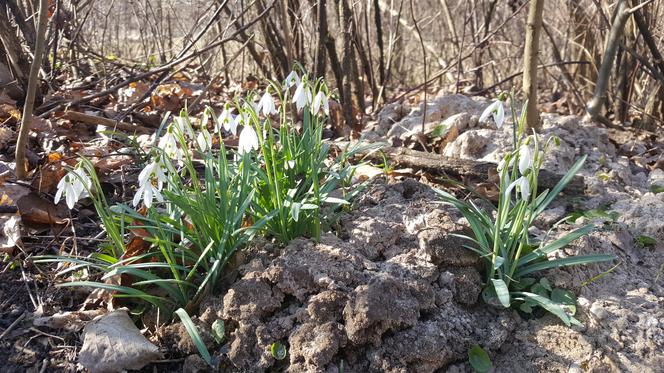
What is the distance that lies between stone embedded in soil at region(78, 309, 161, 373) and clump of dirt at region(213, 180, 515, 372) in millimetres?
291

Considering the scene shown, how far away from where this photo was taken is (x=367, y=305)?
7.18ft

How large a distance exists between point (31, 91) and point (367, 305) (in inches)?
69.3

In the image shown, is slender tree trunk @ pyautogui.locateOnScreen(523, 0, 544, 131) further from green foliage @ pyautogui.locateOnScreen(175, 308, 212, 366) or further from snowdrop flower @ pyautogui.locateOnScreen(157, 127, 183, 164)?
green foliage @ pyautogui.locateOnScreen(175, 308, 212, 366)

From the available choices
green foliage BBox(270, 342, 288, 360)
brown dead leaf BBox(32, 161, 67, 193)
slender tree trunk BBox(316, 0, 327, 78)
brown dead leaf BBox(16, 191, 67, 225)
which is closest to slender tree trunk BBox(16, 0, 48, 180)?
brown dead leaf BBox(32, 161, 67, 193)

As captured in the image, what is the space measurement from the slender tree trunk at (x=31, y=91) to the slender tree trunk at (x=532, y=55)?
2.40 m

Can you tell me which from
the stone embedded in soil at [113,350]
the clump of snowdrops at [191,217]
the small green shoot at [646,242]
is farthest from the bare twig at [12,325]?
the small green shoot at [646,242]

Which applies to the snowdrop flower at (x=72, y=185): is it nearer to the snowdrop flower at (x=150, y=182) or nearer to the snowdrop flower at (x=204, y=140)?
the snowdrop flower at (x=150, y=182)

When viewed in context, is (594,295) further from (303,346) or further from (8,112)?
(8,112)

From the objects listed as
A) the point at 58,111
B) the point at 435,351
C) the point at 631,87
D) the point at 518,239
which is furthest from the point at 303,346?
the point at 631,87

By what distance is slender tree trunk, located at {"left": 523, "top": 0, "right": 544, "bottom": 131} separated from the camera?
3.41m

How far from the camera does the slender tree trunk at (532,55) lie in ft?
11.2

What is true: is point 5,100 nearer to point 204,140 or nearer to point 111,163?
point 111,163

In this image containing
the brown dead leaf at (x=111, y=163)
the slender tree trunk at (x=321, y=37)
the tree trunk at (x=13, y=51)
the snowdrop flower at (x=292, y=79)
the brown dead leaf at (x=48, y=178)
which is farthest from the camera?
the slender tree trunk at (x=321, y=37)

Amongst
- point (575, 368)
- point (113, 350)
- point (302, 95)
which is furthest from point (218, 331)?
point (575, 368)
